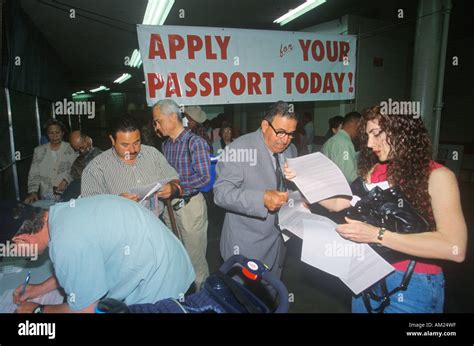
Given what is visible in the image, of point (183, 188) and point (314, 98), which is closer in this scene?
point (183, 188)

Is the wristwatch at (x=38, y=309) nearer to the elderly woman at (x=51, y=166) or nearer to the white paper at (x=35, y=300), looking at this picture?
the white paper at (x=35, y=300)

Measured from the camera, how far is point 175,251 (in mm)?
1630

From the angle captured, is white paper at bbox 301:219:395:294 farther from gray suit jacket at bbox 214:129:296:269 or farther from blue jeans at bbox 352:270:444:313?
gray suit jacket at bbox 214:129:296:269

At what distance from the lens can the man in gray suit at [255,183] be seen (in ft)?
6.74

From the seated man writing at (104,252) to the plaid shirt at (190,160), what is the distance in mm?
1368

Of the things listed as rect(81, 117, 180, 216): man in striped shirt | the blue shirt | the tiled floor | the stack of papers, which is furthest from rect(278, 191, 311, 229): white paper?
the tiled floor

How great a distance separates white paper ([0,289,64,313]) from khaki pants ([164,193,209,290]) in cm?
136

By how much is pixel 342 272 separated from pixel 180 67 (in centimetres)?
329

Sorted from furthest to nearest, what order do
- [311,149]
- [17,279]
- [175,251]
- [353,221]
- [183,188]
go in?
[311,149] → [183,188] → [17,279] → [175,251] → [353,221]

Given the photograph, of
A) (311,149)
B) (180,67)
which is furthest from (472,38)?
(180,67)

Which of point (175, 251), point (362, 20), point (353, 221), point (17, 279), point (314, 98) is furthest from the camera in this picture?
point (362, 20)

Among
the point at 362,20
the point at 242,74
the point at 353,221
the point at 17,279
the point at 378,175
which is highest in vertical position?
the point at 362,20
